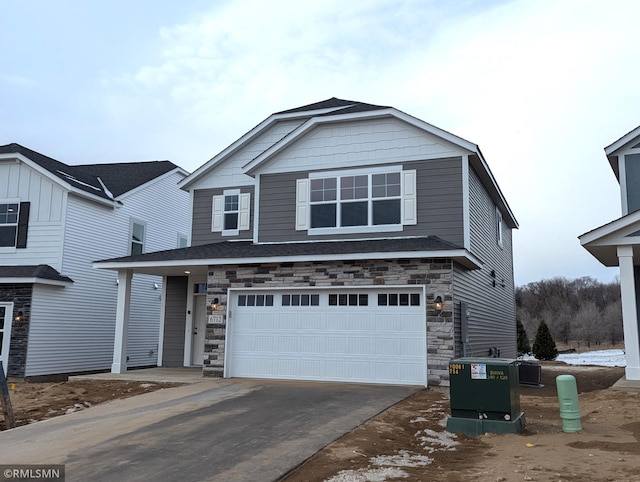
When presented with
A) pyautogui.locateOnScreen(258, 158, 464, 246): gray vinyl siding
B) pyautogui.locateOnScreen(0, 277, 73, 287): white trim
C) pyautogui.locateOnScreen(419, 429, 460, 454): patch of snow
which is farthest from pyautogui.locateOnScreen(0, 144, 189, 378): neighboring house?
pyautogui.locateOnScreen(419, 429, 460, 454): patch of snow

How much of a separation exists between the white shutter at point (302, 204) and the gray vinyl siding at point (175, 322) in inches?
197

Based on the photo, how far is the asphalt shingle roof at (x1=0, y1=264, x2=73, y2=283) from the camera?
16.3 meters

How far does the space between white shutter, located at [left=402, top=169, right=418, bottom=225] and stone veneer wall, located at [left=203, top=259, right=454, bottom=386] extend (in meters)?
1.48

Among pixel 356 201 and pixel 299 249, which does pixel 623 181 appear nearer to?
pixel 356 201

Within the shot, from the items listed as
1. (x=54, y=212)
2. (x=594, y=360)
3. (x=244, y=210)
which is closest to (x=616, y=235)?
(x=244, y=210)

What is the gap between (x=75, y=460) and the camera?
20.8ft

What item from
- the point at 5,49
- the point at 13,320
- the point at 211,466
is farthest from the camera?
the point at 5,49

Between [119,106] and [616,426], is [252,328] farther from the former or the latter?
[119,106]

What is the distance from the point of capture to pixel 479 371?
7699 mm

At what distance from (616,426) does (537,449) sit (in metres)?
2.24

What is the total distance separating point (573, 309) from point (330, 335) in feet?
216

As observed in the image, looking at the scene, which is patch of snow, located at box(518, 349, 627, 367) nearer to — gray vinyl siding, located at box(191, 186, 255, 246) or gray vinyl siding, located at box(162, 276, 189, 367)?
gray vinyl siding, located at box(191, 186, 255, 246)

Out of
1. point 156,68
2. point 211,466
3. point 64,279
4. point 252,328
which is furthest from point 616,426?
point 156,68

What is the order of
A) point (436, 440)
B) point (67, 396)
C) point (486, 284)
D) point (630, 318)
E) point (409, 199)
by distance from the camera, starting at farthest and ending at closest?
point (486, 284)
point (409, 199)
point (67, 396)
point (630, 318)
point (436, 440)
